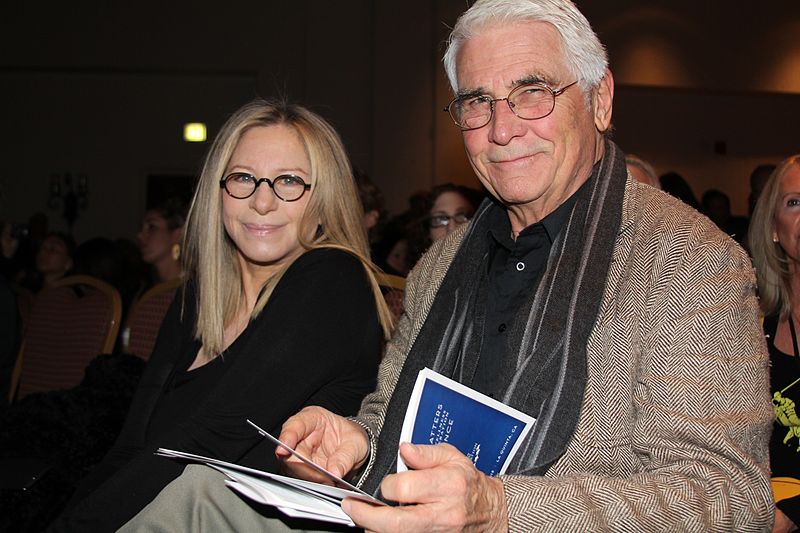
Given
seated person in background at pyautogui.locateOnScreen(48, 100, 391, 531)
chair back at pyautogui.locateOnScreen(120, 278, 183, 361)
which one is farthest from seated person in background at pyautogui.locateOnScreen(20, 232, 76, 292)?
seated person in background at pyautogui.locateOnScreen(48, 100, 391, 531)

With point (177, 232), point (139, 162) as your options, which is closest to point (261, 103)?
point (177, 232)

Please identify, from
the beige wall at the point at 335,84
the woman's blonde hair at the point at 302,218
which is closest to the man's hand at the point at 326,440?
the woman's blonde hair at the point at 302,218

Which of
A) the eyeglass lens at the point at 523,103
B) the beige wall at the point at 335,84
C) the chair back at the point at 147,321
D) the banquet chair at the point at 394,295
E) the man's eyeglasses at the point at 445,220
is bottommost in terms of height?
the chair back at the point at 147,321

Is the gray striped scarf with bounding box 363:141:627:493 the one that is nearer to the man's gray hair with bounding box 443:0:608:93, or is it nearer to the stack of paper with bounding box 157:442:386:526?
the man's gray hair with bounding box 443:0:608:93

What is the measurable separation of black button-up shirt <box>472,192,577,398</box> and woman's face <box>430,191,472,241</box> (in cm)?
217

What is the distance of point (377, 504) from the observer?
44.0 inches

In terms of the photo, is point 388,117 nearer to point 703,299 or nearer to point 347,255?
point 347,255

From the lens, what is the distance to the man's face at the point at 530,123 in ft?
5.43

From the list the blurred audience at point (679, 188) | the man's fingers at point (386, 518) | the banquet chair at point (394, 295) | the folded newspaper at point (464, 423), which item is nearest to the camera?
the man's fingers at point (386, 518)

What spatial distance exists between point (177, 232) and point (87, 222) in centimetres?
519

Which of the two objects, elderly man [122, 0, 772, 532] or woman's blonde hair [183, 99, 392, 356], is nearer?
elderly man [122, 0, 772, 532]

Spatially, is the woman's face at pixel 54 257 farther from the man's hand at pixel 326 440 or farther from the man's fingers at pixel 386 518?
the man's fingers at pixel 386 518

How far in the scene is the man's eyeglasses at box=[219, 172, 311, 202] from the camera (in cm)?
227

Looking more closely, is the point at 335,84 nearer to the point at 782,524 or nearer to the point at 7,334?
the point at 7,334
